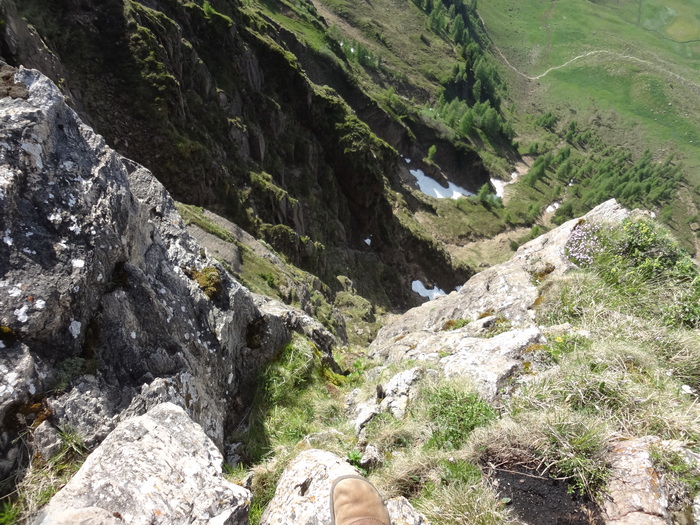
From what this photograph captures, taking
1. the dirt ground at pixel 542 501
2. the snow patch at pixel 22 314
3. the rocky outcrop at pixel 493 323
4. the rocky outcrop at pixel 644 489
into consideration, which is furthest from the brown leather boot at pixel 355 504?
the snow patch at pixel 22 314

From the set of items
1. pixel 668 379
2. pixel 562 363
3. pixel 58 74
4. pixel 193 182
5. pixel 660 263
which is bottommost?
pixel 193 182

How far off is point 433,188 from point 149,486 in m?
92.7

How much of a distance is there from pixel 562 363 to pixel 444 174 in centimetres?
9955

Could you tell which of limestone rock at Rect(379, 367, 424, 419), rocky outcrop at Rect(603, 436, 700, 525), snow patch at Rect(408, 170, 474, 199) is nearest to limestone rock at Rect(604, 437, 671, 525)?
rocky outcrop at Rect(603, 436, 700, 525)

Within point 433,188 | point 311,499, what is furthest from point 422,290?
point 311,499

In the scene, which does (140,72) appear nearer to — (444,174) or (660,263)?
(660,263)

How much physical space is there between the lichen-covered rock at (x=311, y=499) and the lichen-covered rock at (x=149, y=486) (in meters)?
0.52

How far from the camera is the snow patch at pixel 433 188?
292ft

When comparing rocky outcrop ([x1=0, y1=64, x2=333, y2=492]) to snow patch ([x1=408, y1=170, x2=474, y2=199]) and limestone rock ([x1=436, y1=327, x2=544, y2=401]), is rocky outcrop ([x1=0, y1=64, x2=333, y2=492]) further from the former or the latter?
Result: snow patch ([x1=408, y1=170, x2=474, y2=199])

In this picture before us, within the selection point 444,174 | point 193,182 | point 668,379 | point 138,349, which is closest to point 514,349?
point 668,379

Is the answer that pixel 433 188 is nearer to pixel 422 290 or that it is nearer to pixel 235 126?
pixel 422 290

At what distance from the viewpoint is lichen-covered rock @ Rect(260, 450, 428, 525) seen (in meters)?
4.25

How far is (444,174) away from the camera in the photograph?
330ft

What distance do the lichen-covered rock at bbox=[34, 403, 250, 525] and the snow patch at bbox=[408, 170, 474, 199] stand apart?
8751 centimetres
